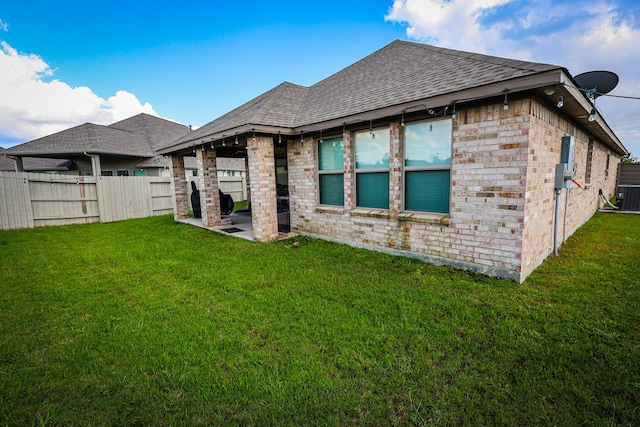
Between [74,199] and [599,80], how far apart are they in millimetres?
16173

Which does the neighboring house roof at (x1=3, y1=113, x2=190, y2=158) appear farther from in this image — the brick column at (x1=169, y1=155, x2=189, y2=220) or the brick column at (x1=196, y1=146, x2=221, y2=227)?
the brick column at (x1=196, y1=146, x2=221, y2=227)

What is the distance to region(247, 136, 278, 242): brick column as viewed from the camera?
20.6ft

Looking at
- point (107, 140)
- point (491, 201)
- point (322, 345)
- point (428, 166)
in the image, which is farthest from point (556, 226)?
point (107, 140)

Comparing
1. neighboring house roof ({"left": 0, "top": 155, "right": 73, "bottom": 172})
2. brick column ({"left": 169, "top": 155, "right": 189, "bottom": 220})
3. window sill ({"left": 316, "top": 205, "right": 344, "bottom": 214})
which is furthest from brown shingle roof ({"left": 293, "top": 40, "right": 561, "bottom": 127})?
neighboring house roof ({"left": 0, "top": 155, "right": 73, "bottom": 172})

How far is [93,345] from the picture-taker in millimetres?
2666

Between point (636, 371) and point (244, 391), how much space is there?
122 inches

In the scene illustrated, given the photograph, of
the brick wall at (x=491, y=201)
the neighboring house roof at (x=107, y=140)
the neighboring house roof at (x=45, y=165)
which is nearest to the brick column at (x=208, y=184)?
the brick wall at (x=491, y=201)

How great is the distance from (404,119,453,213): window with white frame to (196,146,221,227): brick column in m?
5.85

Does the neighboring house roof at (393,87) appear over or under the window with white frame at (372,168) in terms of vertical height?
over

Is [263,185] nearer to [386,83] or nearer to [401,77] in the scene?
[386,83]

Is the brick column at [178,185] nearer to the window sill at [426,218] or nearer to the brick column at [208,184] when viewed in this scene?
the brick column at [208,184]

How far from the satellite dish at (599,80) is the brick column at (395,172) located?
5.33 meters

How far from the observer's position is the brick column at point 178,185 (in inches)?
396

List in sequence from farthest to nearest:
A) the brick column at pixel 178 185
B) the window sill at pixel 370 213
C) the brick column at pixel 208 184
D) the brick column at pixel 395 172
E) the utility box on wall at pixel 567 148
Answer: the brick column at pixel 178 185, the brick column at pixel 208 184, the window sill at pixel 370 213, the brick column at pixel 395 172, the utility box on wall at pixel 567 148
